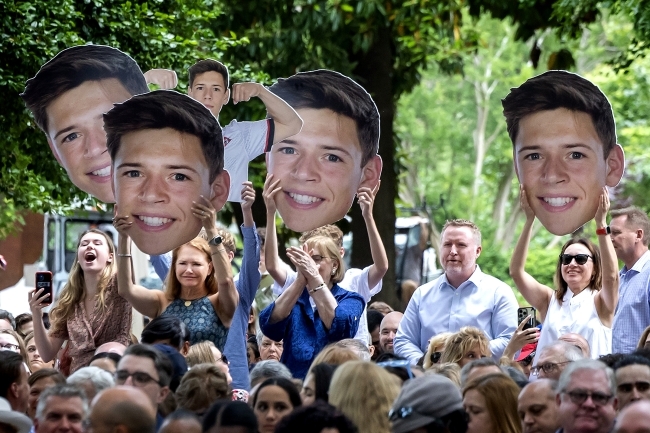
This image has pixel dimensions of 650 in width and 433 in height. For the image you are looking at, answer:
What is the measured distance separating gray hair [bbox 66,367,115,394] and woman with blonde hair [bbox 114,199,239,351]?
1.11 meters

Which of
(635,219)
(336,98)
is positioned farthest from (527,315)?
(336,98)

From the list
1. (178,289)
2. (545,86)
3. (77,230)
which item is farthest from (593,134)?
(77,230)

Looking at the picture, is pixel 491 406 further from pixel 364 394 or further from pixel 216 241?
pixel 216 241

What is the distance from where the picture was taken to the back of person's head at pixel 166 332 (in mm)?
7871

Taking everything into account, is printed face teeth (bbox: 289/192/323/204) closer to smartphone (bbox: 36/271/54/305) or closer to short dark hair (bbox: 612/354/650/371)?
smartphone (bbox: 36/271/54/305)

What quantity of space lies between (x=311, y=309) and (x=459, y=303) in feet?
3.90

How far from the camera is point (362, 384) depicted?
6.37 meters

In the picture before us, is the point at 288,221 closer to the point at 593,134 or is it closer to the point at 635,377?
the point at 593,134

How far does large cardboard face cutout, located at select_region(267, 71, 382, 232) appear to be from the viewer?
8.82 m

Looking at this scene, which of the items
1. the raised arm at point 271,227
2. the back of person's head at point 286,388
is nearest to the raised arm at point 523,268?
the raised arm at point 271,227

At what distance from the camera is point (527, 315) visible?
29.4 ft

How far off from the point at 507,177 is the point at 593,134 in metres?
27.5

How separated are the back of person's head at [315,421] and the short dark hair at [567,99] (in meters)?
3.41

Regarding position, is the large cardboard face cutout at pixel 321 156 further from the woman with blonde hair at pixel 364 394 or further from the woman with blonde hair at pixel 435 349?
the woman with blonde hair at pixel 364 394
